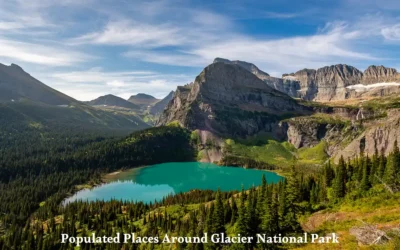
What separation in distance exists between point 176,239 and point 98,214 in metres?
57.9

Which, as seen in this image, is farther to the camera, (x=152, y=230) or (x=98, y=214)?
(x=98, y=214)

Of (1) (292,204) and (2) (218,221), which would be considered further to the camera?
(2) (218,221)

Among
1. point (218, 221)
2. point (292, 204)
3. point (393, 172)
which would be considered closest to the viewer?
point (292, 204)

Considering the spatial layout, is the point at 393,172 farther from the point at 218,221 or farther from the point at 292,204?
Result: the point at 218,221

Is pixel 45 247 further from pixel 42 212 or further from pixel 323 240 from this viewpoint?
pixel 323 240

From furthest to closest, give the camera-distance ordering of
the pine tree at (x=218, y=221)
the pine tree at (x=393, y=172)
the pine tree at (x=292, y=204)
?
the pine tree at (x=393, y=172), the pine tree at (x=218, y=221), the pine tree at (x=292, y=204)

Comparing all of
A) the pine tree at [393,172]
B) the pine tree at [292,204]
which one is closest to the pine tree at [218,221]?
the pine tree at [292,204]

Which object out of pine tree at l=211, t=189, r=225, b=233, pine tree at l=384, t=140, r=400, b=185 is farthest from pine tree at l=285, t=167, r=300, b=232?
pine tree at l=384, t=140, r=400, b=185

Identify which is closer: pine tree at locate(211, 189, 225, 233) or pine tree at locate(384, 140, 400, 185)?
pine tree at locate(211, 189, 225, 233)

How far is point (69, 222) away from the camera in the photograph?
128625mm

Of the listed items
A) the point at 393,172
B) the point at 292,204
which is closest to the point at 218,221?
the point at 292,204

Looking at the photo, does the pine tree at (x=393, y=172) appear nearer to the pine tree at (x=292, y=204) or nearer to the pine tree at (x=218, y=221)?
the pine tree at (x=292, y=204)

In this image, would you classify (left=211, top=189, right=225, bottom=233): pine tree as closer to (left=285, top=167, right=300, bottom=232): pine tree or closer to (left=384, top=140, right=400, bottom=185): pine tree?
(left=285, top=167, right=300, bottom=232): pine tree

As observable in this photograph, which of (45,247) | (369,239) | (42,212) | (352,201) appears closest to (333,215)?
(352,201)
